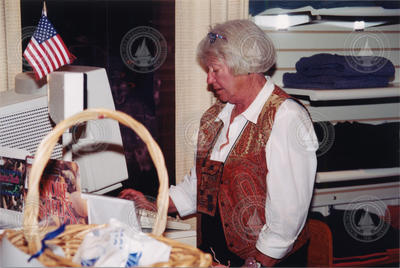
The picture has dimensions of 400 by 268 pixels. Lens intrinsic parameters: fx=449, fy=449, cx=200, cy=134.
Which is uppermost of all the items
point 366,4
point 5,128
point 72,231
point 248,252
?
point 366,4

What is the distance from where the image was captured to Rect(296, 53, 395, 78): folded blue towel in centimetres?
239

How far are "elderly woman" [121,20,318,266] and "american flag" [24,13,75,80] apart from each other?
56cm

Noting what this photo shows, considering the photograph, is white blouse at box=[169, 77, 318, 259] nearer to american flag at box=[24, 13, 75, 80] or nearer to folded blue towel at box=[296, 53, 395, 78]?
folded blue towel at box=[296, 53, 395, 78]

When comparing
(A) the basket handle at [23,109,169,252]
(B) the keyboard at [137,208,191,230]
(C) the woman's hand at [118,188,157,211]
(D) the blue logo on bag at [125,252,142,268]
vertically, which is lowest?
(B) the keyboard at [137,208,191,230]

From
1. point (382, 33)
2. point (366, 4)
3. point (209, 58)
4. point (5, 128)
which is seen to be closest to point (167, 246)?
point (5, 128)

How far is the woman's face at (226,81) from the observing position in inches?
76.4

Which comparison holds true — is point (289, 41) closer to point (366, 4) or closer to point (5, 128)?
point (366, 4)

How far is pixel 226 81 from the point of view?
1.95m

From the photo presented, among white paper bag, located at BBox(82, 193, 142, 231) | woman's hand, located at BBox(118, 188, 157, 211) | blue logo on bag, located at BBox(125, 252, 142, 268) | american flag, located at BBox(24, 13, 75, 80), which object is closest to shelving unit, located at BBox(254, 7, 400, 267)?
woman's hand, located at BBox(118, 188, 157, 211)

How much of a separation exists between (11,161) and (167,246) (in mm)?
680

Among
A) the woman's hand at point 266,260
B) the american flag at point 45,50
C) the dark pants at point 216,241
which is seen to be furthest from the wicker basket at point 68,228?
the dark pants at point 216,241

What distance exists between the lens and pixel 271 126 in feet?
6.03

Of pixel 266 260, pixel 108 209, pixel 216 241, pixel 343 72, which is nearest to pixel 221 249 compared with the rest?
pixel 216 241

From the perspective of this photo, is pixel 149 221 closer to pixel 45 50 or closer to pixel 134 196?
pixel 134 196
